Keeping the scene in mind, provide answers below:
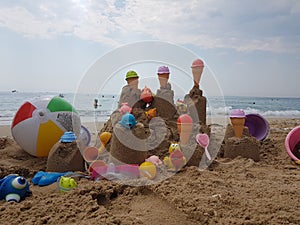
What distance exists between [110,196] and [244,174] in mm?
1682

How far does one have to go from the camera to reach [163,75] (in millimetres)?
4613

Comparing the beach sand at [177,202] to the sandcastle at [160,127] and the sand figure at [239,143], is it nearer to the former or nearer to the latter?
the sandcastle at [160,127]

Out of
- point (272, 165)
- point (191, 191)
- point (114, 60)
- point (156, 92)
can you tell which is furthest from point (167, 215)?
point (156, 92)

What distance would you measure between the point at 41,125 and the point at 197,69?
8.55 feet

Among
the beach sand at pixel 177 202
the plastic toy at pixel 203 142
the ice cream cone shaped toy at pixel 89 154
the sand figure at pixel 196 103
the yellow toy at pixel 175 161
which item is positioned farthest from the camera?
the sand figure at pixel 196 103

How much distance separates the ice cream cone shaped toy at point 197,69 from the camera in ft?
14.3

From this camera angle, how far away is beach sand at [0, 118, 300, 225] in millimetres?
2059

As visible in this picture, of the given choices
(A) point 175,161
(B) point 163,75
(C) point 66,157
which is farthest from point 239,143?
(C) point 66,157

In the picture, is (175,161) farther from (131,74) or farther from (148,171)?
(131,74)

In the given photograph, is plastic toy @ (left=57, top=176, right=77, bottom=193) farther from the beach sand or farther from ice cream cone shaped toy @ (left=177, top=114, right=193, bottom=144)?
ice cream cone shaped toy @ (left=177, top=114, right=193, bottom=144)

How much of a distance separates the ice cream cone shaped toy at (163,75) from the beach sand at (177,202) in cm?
183

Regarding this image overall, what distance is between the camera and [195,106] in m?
4.73

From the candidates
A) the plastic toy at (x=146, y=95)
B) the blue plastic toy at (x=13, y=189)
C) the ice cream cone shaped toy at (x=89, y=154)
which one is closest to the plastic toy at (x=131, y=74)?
the plastic toy at (x=146, y=95)

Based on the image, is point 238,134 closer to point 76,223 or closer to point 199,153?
point 199,153
